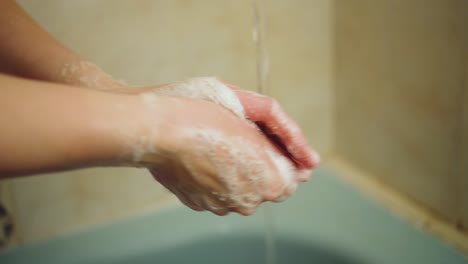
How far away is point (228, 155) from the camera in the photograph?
1.78 feet

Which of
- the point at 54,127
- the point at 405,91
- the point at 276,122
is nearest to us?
the point at 54,127

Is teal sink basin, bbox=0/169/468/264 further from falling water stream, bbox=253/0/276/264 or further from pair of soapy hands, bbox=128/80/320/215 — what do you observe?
pair of soapy hands, bbox=128/80/320/215

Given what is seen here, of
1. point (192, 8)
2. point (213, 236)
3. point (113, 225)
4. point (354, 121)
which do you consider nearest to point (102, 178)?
point (113, 225)

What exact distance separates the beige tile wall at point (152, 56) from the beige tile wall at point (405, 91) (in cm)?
7

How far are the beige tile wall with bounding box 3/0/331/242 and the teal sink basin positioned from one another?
36 millimetres

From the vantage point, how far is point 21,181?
879mm

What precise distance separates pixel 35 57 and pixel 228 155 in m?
0.29

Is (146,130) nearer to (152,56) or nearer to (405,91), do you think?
(152,56)

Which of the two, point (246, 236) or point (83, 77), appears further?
point (246, 236)

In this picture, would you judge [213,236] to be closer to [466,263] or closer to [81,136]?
[466,263]

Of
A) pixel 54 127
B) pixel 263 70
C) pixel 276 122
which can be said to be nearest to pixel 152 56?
pixel 263 70

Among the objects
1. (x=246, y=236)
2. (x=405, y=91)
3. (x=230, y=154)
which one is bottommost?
(x=246, y=236)

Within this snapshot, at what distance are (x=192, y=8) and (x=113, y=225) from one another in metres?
0.43

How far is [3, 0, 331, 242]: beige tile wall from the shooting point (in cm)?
84
